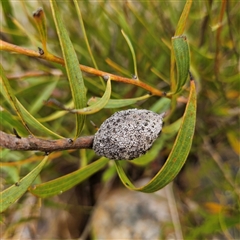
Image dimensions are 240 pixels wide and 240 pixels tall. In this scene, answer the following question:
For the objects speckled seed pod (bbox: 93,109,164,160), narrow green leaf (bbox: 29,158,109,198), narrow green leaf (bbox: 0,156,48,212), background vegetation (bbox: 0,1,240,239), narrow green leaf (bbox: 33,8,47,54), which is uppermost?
narrow green leaf (bbox: 33,8,47,54)

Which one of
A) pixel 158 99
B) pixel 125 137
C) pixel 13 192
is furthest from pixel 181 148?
pixel 158 99

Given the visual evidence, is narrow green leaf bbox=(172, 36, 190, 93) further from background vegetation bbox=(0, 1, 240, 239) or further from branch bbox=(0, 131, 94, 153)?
background vegetation bbox=(0, 1, 240, 239)

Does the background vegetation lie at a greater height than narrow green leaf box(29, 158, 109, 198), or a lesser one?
lesser

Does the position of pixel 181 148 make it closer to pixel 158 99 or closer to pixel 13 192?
pixel 13 192

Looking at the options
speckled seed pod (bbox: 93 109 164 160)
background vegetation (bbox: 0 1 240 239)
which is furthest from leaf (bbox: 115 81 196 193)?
background vegetation (bbox: 0 1 240 239)

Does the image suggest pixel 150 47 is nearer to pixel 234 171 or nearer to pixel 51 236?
pixel 234 171
